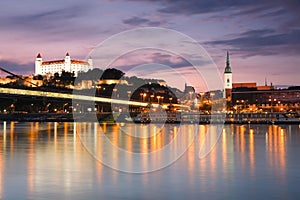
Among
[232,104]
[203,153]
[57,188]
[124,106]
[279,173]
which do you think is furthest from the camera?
[232,104]

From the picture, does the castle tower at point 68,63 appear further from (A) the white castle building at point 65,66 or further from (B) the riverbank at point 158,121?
(B) the riverbank at point 158,121

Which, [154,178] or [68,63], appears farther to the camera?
[68,63]

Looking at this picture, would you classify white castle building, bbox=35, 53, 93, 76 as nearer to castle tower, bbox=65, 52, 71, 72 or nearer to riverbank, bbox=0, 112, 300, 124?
castle tower, bbox=65, 52, 71, 72

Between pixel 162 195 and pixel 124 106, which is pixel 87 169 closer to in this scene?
pixel 162 195

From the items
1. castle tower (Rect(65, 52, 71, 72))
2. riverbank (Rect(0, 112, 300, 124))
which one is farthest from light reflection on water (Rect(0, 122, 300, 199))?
castle tower (Rect(65, 52, 71, 72))

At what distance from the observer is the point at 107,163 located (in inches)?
613

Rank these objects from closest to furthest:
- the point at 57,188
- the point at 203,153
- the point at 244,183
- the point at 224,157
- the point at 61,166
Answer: the point at 57,188
the point at 244,183
the point at 61,166
the point at 224,157
the point at 203,153

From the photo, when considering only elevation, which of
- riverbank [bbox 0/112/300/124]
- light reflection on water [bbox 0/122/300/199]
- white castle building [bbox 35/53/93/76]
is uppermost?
white castle building [bbox 35/53/93/76]

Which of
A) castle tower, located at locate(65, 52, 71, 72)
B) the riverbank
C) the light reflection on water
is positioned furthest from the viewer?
castle tower, located at locate(65, 52, 71, 72)

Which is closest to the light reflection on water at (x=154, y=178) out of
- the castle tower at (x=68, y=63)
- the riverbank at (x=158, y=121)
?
the riverbank at (x=158, y=121)

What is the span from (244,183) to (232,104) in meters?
166

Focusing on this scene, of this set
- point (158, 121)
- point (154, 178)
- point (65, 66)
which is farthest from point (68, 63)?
point (154, 178)

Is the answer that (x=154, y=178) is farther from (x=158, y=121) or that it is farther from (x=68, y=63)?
(x=68, y=63)

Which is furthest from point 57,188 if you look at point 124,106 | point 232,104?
point 232,104
